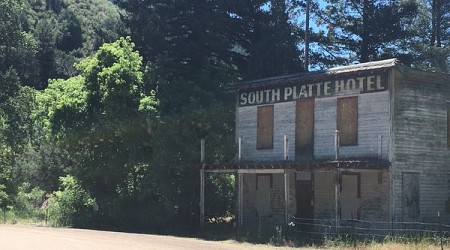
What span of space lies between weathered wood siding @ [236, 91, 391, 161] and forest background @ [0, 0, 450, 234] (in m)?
1.38

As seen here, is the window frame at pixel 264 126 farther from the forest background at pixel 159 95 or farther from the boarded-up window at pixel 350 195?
the boarded-up window at pixel 350 195

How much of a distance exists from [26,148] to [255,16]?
2046 centimetres

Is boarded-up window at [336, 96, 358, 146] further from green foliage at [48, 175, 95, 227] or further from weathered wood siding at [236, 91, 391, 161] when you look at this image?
green foliage at [48, 175, 95, 227]

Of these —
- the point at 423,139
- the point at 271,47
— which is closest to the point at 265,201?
the point at 423,139

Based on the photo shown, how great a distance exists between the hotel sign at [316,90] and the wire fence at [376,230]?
5334 mm

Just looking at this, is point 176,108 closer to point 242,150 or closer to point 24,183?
point 242,150

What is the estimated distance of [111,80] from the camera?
29.0 m

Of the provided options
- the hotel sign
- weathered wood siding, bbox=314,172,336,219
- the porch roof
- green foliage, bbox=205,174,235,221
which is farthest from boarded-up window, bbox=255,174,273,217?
the porch roof

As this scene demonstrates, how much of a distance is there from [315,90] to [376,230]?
6655 millimetres

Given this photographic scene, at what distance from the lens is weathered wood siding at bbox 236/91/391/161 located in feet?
78.8

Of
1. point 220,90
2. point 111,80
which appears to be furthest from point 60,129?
point 220,90

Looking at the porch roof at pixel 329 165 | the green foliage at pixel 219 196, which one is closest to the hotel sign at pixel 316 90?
the porch roof at pixel 329 165

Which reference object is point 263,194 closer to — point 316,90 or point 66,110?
point 316,90

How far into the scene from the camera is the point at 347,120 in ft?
82.6
